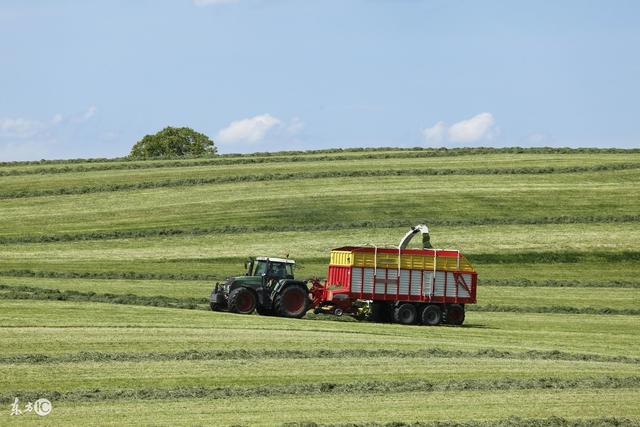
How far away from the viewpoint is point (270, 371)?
26812 mm

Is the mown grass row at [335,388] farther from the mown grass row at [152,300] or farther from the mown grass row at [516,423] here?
the mown grass row at [152,300]

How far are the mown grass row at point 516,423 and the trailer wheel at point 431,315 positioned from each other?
62.3ft

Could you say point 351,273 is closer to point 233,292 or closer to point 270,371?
point 233,292

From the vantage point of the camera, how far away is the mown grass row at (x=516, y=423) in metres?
21.7

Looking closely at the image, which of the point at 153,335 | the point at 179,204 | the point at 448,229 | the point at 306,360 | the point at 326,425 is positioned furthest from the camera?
the point at 179,204

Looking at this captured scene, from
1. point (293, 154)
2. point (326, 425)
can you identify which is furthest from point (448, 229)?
point (326, 425)

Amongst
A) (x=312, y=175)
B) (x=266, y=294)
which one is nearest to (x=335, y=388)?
(x=266, y=294)

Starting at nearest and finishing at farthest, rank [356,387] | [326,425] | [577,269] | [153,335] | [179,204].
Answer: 1. [326,425]
2. [356,387]
3. [153,335]
4. [577,269]
5. [179,204]

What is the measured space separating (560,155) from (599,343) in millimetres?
47602

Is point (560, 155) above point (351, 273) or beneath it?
above

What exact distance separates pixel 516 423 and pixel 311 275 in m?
29.6

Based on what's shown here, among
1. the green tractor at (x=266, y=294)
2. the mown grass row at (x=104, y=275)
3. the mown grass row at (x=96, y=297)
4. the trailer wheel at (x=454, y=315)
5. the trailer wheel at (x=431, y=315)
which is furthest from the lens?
the mown grass row at (x=104, y=275)

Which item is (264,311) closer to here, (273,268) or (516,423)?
(273,268)

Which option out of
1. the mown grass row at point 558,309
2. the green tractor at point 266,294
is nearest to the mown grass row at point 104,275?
the green tractor at point 266,294
